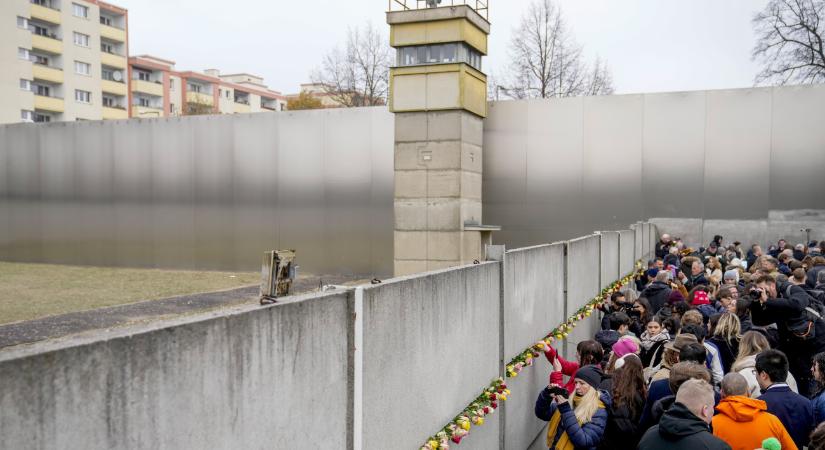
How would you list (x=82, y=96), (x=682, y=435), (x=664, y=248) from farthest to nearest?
(x=82, y=96), (x=664, y=248), (x=682, y=435)

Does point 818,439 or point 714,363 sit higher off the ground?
point 818,439

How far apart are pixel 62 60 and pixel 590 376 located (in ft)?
228

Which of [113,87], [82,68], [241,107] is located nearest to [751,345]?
[82,68]

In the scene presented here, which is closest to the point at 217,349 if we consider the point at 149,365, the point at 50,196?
the point at 149,365

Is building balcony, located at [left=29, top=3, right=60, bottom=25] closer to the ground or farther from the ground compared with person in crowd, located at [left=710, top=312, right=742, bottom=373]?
farther from the ground

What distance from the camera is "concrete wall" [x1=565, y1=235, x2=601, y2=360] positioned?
32.0 ft

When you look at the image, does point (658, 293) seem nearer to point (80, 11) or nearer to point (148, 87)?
point (80, 11)

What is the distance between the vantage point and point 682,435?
373cm

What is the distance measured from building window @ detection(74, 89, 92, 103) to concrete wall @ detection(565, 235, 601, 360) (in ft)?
214

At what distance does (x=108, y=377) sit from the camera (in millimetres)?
2289

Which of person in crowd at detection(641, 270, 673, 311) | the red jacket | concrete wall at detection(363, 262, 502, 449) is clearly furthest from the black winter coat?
person in crowd at detection(641, 270, 673, 311)

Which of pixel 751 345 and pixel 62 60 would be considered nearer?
pixel 751 345

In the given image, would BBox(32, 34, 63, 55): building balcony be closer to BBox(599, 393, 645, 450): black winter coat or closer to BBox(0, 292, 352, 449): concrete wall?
BBox(599, 393, 645, 450): black winter coat

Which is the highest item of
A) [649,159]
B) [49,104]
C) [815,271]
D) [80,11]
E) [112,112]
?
[80,11]
